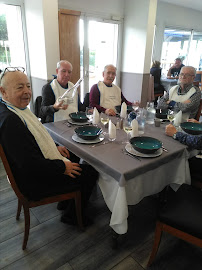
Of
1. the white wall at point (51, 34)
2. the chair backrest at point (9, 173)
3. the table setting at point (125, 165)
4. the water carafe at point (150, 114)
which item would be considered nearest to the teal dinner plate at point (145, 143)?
the table setting at point (125, 165)

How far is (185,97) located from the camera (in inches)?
99.3

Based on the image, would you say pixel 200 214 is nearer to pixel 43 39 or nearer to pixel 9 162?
pixel 9 162

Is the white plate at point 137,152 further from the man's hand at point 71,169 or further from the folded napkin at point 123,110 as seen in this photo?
the folded napkin at point 123,110

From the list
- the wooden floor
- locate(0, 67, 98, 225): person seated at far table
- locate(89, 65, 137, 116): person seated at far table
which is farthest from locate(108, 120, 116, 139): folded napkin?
locate(89, 65, 137, 116): person seated at far table

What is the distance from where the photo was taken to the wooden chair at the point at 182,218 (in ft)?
3.79

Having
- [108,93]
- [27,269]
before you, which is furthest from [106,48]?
[27,269]

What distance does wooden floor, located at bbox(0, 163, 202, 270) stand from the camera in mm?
1372

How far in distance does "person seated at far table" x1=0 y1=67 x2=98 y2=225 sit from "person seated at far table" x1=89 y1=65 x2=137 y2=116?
3.92 ft

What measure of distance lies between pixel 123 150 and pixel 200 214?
602mm

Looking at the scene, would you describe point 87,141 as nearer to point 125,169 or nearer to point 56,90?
point 125,169

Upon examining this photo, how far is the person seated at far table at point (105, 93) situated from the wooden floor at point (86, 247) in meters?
1.34

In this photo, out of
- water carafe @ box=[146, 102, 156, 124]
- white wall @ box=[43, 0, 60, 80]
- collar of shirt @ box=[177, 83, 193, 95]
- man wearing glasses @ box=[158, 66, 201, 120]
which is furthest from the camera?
white wall @ box=[43, 0, 60, 80]

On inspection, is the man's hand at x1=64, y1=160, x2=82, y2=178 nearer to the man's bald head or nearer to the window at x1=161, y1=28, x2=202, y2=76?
the man's bald head

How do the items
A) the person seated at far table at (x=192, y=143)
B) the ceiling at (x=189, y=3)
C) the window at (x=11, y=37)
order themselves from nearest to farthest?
the person seated at far table at (x=192, y=143), the window at (x=11, y=37), the ceiling at (x=189, y=3)
